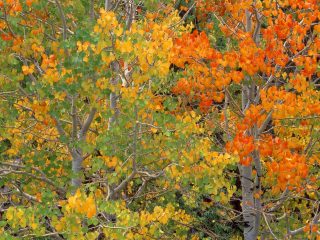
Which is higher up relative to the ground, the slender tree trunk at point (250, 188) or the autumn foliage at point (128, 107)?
the autumn foliage at point (128, 107)

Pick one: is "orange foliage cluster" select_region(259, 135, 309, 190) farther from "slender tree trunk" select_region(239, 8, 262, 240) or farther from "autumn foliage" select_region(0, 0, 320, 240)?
"slender tree trunk" select_region(239, 8, 262, 240)

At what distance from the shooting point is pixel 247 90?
10625 mm

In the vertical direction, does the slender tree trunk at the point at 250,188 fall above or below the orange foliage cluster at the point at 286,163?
below

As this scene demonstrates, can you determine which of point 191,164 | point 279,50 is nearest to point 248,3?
point 279,50

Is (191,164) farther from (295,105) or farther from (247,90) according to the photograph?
(247,90)

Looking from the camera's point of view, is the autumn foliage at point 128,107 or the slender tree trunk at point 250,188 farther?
the slender tree trunk at point 250,188

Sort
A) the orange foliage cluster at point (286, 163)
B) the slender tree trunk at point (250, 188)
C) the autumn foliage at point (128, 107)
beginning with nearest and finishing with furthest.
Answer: the autumn foliage at point (128, 107)
the orange foliage cluster at point (286, 163)
the slender tree trunk at point (250, 188)

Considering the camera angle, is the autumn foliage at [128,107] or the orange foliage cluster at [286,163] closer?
the autumn foliage at [128,107]

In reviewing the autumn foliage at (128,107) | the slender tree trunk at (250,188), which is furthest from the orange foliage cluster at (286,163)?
the slender tree trunk at (250,188)

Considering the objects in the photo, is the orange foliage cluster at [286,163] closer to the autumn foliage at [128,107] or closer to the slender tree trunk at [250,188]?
the autumn foliage at [128,107]

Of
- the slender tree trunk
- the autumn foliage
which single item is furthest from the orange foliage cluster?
the slender tree trunk

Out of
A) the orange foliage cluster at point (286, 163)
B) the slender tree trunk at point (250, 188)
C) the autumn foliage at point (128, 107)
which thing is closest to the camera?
the autumn foliage at point (128, 107)

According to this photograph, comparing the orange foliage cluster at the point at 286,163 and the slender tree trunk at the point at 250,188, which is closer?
the orange foliage cluster at the point at 286,163

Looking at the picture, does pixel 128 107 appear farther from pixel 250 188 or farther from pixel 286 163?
pixel 250 188
